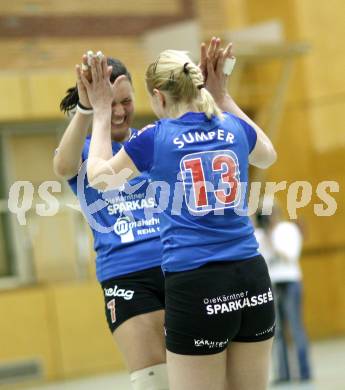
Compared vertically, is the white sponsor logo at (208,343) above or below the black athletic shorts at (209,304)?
below

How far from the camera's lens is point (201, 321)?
384 centimetres

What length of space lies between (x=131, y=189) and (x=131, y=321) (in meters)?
0.63

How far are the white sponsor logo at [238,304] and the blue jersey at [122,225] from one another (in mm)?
829

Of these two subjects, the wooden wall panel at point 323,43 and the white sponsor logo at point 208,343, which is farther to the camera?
the wooden wall panel at point 323,43

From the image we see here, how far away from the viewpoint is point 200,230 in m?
3.84

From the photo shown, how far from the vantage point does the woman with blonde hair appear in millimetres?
3836

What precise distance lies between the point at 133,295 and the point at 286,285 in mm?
5785

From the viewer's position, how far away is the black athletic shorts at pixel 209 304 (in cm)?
383

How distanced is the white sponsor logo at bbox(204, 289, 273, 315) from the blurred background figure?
19.9 feet

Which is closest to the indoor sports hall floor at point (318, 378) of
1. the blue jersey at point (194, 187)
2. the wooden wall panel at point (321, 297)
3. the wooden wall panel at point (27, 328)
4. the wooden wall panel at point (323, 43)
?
the wooden wall panel at point (27, 328)

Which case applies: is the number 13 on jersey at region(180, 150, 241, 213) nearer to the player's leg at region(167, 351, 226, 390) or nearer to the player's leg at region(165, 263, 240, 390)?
the player's leg at region(165, 263, 240, 390)

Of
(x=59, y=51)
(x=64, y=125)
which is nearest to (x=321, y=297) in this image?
(x=64, y=125)

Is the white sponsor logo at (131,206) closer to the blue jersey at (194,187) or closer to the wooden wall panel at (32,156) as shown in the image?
the blue jersey at (194,187)

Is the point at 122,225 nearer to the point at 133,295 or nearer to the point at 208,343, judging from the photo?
the point at 133,295
